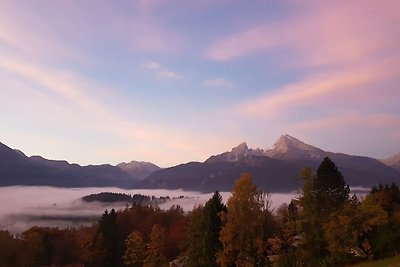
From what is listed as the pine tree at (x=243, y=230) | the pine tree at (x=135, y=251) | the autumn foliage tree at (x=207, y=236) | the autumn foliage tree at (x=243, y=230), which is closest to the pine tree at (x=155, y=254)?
the pine tree at (x=135, y=251)

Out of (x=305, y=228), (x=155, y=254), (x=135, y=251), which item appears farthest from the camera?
(x=135, y=251)

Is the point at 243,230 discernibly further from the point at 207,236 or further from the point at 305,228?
the point at 305,228

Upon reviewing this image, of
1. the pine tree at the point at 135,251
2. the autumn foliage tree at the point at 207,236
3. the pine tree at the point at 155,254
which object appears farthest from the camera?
the pine tree at the point at 135,251

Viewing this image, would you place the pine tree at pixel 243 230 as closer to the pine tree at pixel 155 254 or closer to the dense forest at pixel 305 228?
the dense forest at pixel 305 228

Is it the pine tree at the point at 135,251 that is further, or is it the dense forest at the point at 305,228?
the pine tree at the point at 135,251

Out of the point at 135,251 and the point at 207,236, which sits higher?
the point at 207,236

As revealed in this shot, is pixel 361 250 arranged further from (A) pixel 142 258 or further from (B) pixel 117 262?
(B) pixel 117 262

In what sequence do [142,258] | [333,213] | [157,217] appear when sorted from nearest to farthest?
[333,213] → [142,258] → [157,217]

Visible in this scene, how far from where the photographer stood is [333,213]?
2675 inches

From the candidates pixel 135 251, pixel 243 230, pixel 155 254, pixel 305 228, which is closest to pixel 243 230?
pixel 243 230

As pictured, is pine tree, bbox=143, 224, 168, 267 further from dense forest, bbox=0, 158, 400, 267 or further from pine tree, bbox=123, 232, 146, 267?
dense forest, bbox=0, 158, 400, 267

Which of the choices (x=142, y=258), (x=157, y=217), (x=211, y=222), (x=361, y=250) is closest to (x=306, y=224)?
(x=361, y=250)

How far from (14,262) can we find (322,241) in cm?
9145

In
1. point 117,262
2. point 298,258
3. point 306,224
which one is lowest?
point 117,262
